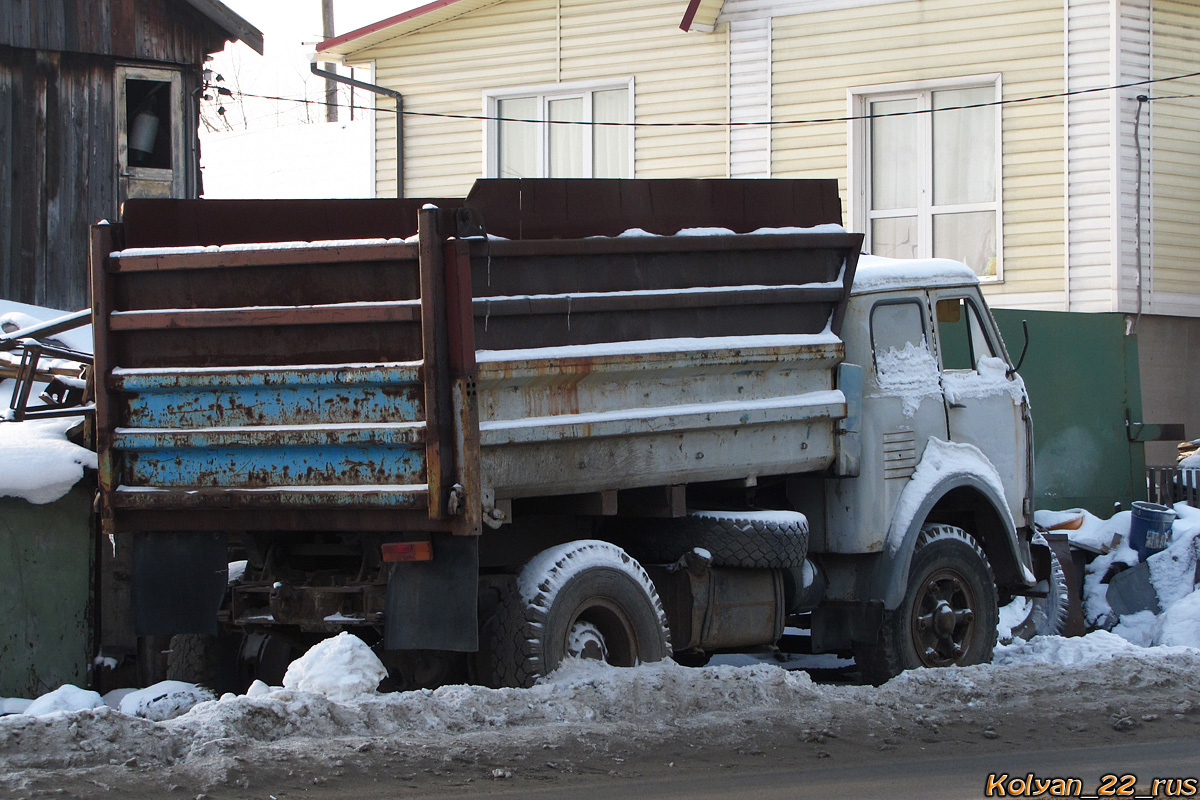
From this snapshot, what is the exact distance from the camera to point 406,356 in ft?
20.5

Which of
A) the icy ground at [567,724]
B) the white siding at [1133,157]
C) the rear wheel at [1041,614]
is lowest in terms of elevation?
the rear wheel at [1041,614]

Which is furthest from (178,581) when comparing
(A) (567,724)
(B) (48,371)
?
(B) (48,371)

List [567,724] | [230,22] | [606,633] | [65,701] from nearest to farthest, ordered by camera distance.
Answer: [567,724], [606,633], [65,701], [230,22]

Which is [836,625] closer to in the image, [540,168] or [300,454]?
[300,454]

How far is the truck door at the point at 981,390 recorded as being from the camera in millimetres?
8758

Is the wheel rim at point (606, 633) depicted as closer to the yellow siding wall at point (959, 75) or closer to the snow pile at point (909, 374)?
the snow pile at point (909, 374)

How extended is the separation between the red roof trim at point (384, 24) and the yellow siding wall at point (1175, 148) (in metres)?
8.71

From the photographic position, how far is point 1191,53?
1638 centimetres

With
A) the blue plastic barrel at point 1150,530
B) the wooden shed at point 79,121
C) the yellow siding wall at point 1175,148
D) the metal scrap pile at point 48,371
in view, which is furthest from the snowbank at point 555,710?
the wooden shed at point 79,121

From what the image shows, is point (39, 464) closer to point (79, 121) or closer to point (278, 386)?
point (278, 386)

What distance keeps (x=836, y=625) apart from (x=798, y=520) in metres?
1.02

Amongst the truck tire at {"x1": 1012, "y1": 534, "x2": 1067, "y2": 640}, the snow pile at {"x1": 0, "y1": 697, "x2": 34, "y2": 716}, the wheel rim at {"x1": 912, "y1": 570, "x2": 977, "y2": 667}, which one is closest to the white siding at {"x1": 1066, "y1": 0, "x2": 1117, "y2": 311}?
the truck tire at {"x1": 1012, "y1": 534, "x2": 1067, "y2": 640}

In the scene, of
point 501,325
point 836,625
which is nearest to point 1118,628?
point 836,625

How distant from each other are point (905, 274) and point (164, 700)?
4.74 meters
